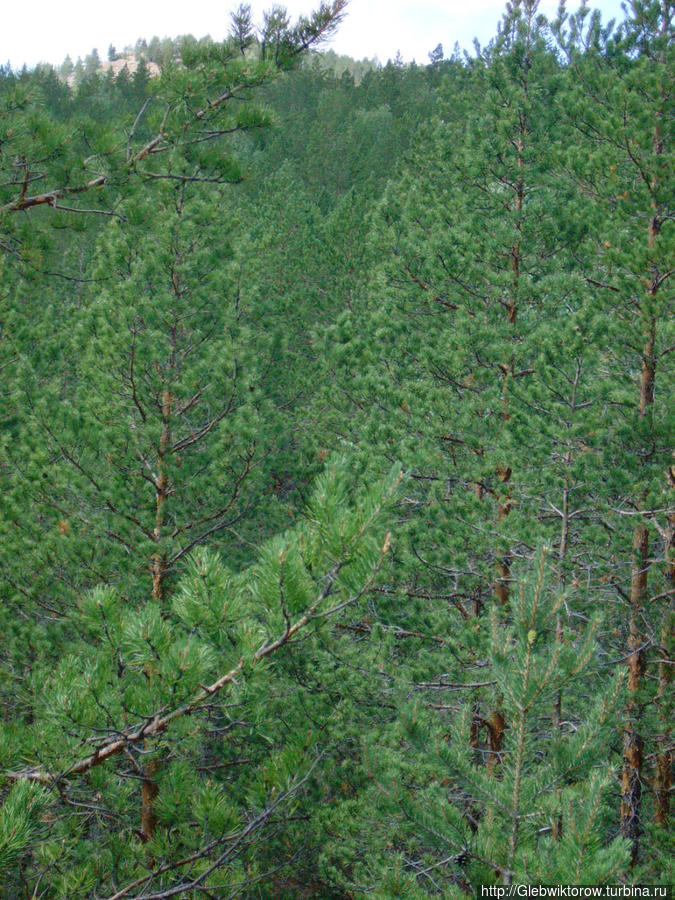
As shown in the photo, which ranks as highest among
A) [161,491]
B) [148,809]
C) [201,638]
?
[201,638]

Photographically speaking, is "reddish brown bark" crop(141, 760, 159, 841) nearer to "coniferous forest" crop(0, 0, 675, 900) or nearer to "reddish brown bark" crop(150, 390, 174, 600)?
"coniferous forest" crop(0, 0, 675, 900)

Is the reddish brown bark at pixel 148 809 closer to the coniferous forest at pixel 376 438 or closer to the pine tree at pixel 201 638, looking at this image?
the coniferous forest at pixel 376 438

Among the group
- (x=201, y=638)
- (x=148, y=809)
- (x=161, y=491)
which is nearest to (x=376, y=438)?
(x=161, y=491)

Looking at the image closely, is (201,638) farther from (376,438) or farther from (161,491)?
(376,438)

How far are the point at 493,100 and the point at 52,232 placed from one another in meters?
5.23

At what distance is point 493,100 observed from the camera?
24.8 ft

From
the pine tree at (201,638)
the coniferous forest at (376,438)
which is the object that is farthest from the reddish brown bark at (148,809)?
the pine tree at (201,638)

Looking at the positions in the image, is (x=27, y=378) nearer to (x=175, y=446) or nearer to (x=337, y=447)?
(x=175, y=446)

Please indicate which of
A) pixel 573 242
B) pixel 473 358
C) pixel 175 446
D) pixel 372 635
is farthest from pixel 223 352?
pixel 573 242

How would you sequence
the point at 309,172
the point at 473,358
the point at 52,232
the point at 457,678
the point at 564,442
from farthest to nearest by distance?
the point at 309,172
the point at 473,358
the point at 457,678
the point at 564,442
the point at 52,232

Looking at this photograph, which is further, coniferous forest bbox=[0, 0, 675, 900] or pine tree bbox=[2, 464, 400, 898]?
coniferous forest bbox=[0, 0, 675, 900]

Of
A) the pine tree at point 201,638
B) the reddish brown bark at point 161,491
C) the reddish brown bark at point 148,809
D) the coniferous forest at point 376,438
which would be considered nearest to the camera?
the pine tree at point 201,638

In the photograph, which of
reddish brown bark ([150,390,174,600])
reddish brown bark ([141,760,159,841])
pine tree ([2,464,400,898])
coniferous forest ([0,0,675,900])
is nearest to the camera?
pine tree ([2,464,400,898])

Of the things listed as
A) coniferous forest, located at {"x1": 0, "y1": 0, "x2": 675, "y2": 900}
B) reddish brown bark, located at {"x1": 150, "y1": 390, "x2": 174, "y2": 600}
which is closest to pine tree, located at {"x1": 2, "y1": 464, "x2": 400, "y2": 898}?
coniferous forest, located at {"x1": 0, "y1": 0, "x2": 675, "y2": 900}
